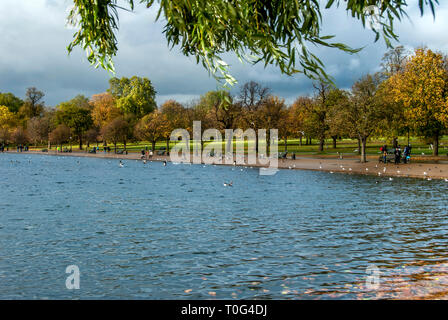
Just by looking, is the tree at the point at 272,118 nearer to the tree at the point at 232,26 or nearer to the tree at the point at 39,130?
the tree at the point at 232,26

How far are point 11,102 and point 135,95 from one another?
6467 cm

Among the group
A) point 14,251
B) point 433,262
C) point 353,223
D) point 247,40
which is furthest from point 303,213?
point 247,40

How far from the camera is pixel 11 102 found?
16838 centimetres

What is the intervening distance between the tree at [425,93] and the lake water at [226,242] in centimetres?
2276

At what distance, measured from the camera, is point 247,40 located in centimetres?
892

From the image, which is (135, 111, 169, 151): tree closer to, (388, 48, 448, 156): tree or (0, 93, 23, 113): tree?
(388, 48, 448, 156): tree

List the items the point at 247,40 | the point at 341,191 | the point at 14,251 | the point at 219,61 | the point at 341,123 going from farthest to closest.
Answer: the point at 341,123, the point at 341,191, the point at 14,251, the point at 247,40, the point at 219,61

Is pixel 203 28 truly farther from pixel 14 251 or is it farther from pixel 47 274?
pixel 14 251

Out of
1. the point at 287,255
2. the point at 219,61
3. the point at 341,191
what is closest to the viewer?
the point at 219,61

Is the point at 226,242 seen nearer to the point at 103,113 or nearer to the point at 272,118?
the point at 272,118

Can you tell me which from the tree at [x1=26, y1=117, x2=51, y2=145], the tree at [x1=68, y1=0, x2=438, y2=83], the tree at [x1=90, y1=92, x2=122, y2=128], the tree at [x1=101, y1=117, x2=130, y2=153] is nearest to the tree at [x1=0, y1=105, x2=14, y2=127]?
the tree at [x1=26, y1=117, x2=51, y2=145]

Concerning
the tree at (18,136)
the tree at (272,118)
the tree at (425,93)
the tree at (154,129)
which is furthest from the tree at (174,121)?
the tree at (18,136)

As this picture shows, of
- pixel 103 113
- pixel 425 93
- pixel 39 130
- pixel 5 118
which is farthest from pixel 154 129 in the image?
pixel 5 118

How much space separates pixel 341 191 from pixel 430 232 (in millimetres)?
14579
